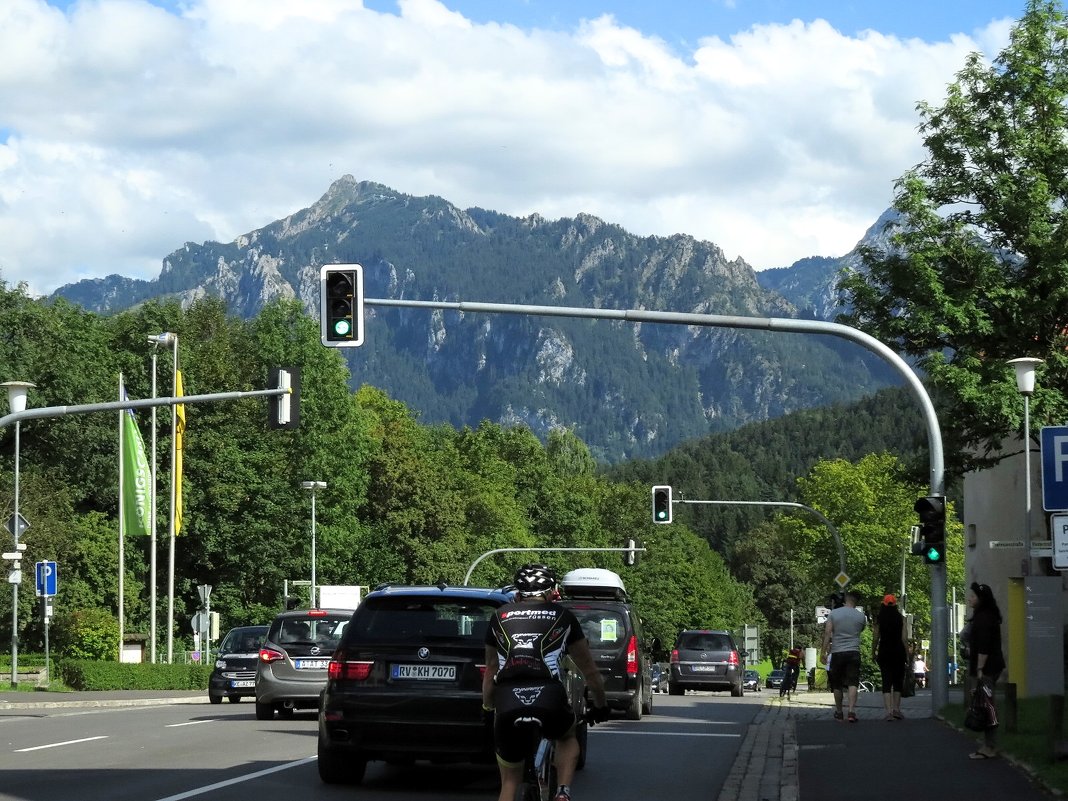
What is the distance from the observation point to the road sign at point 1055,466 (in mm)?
14820

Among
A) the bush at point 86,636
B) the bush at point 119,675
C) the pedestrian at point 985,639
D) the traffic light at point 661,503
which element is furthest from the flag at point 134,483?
Answer: the pedestrian at point 985,639

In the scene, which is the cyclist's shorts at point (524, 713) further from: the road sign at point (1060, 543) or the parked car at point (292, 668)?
the parked car at point (292, 668)

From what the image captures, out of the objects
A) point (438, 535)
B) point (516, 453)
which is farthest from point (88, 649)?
point (516, 453)

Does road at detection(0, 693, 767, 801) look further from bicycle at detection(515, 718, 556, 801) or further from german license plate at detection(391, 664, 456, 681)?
bicycle at detection(515, 718, 556, 801)

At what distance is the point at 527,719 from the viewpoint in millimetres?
9328

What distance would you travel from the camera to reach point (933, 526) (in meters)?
23.3

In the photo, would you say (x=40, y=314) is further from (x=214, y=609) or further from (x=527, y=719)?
(x=527, y=719)

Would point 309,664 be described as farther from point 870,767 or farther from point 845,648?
point 870,767

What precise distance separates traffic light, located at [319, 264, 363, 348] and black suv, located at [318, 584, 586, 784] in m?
7.99

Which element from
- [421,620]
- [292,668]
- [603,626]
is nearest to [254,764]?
[421,620]

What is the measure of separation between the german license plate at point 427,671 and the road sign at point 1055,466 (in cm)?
525

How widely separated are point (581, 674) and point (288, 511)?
60897 mm

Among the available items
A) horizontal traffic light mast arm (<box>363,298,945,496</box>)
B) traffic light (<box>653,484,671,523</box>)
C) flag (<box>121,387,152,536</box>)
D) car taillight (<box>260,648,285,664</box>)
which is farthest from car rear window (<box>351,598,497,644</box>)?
flag (<box>121,387,152,536</box>)

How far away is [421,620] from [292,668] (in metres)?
11.2
